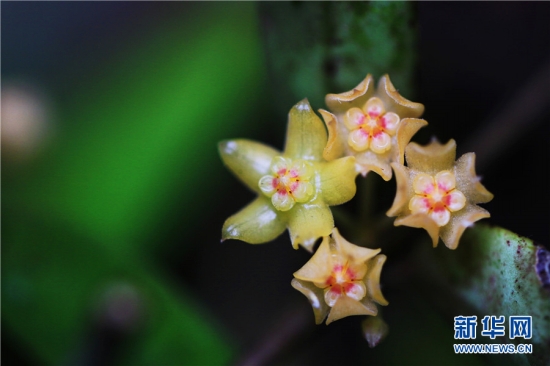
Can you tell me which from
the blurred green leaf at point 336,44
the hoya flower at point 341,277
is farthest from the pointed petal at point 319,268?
the blurred green leaf at point 336,44

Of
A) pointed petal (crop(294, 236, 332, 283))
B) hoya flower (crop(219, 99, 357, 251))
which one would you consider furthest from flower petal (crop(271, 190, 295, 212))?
pointed petal (crop(294, 236, 332, 283))

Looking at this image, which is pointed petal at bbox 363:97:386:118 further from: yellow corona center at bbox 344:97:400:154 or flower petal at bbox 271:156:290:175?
flower petal at bbox 271:156:290:175

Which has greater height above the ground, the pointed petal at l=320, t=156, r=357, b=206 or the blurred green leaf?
the blurred green leaf

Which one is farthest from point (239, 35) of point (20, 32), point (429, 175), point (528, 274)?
point (528, 274)

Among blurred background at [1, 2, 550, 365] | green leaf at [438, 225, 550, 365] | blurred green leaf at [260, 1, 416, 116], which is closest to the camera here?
green leaf at [438, 225, 550, 365]

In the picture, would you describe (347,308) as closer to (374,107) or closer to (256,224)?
(256,224)

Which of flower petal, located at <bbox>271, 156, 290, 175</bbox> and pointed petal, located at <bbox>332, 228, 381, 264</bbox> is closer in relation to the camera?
pointed petal, located at <bbox>332, 228, 381, 264</bbox>

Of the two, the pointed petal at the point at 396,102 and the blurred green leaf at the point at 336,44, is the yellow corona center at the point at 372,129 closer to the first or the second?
the pointed petal at the point at 396,102
